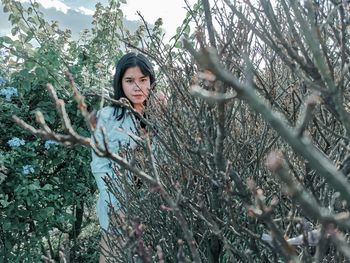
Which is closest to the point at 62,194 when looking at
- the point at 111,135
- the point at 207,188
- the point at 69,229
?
the point at 69,229

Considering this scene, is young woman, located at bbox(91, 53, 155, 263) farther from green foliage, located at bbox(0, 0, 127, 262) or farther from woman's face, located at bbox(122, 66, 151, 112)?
green foliage, located at bbox(0, 0, 127, 262)

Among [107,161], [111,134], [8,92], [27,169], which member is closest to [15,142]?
[27,169]

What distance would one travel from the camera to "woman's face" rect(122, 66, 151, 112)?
11.3 ft

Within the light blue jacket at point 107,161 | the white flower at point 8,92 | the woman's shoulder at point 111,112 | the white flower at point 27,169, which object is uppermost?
the white flower at point 8,92

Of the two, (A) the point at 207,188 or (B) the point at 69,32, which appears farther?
(B) the point at 69,32

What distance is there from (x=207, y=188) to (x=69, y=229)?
4031mm

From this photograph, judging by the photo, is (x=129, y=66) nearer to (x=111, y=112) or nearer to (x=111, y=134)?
(x=111, y=112)

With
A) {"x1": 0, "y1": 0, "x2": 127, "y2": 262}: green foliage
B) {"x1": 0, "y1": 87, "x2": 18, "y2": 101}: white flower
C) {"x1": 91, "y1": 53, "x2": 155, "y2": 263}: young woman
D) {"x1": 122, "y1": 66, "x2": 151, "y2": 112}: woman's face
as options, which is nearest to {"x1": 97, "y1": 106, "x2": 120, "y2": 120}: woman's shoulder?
{"x1": 91, "y1": 53, "x2": 155, "y2": 263}: young woman

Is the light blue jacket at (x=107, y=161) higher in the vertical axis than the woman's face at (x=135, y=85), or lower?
lower

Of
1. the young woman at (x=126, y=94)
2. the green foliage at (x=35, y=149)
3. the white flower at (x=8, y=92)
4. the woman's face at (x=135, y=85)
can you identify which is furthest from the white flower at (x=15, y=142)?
the woman's face at (x=135, y=85)

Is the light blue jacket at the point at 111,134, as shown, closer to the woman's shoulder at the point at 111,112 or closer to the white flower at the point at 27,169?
the woman's shoulder at the point at 111,112

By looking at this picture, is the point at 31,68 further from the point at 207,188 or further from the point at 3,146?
the point at 207,188

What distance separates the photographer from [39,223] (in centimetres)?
458

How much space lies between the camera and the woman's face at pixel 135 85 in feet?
11.3
